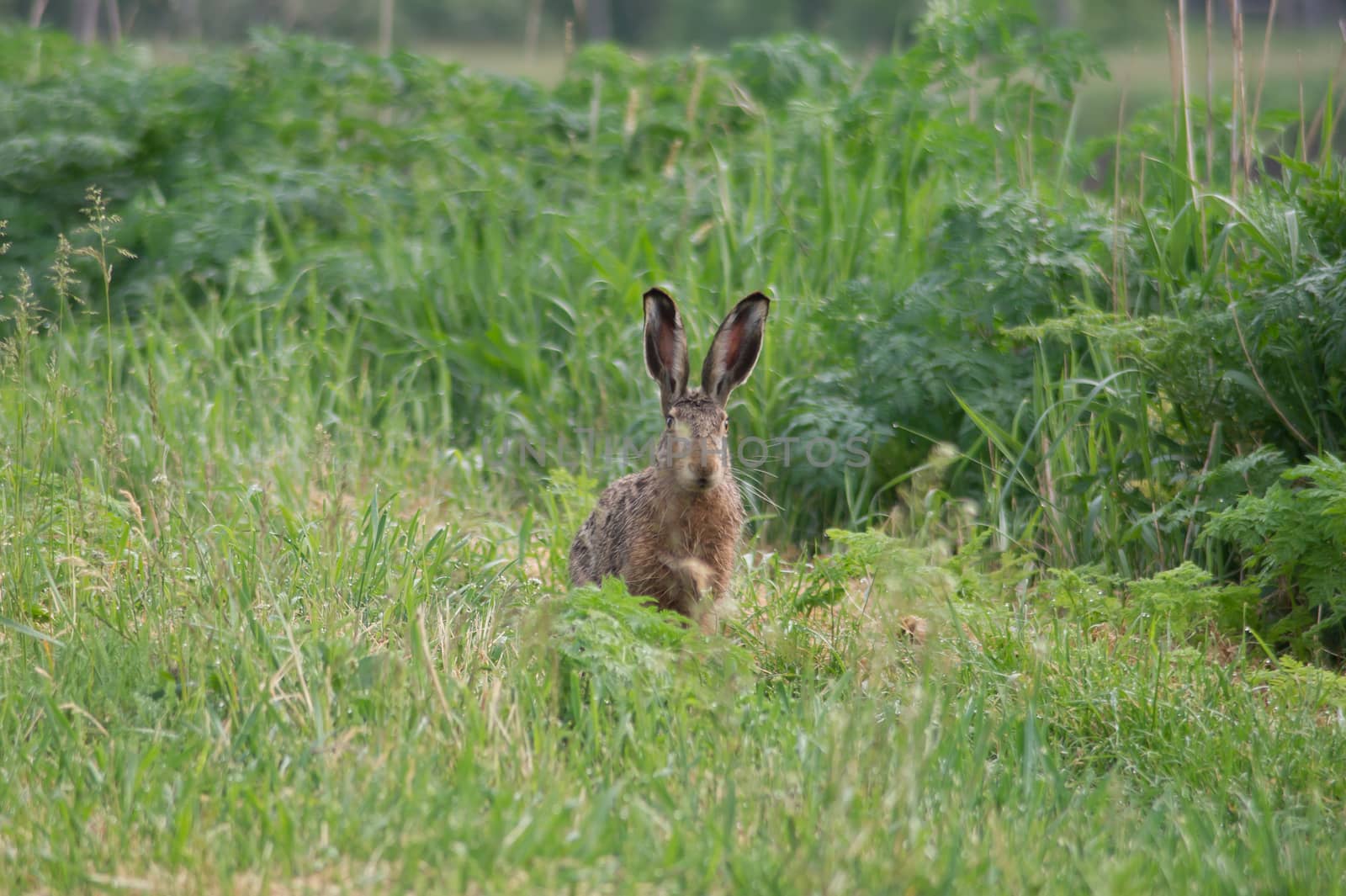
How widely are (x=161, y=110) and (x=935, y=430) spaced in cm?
520

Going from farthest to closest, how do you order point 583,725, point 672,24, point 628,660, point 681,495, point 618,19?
point 618,19 → point 672,24 → point 681,495 → point 628,660 → point 583,725

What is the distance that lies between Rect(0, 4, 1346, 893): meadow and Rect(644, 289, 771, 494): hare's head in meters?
0.44

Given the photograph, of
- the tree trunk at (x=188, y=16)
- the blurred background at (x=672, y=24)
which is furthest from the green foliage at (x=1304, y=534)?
the tree trunk at (x=188, y=16)

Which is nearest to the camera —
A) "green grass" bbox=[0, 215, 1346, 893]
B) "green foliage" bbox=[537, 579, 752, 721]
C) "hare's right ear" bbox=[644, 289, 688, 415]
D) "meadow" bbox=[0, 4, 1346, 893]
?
"green grass" bbox=[0, 215, 1346, 893]

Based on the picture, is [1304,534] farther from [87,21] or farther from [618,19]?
[618,19]

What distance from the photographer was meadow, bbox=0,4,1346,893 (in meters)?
2.89

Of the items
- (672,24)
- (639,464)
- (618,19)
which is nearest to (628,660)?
(639,464)

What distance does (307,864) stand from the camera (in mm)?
2656

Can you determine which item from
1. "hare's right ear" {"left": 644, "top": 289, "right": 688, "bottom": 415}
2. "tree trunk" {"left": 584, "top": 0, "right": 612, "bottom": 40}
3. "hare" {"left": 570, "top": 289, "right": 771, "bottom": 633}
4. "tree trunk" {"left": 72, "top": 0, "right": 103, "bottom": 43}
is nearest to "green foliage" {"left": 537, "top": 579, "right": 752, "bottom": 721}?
"hare" {"left": 570, "top": 289, "right": 771, "bottom": 633}

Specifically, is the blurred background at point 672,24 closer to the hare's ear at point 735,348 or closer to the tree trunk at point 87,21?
the tree trunk at point 87,21

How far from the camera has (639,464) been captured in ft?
19.2

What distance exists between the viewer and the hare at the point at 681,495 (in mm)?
4438

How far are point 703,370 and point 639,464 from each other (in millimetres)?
1377

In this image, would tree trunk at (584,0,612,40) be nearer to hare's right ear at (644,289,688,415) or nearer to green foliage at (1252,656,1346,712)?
hare's right ear at (644,289,688,415)
